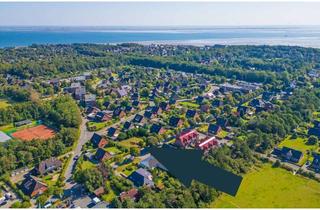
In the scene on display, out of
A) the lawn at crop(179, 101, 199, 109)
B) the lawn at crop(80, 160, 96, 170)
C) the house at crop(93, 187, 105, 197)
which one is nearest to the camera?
the house at crop(93, 187, 105, 197)

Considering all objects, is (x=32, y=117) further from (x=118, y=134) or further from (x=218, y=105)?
(x=218, y=105)

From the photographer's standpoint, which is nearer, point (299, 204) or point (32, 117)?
point (299, 204)

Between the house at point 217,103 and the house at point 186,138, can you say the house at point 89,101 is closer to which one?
the house at point 217,103

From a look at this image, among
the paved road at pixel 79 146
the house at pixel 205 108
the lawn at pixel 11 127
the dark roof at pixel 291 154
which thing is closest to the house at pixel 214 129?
the house at pixel 205 108

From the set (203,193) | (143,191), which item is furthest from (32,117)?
(203,193)

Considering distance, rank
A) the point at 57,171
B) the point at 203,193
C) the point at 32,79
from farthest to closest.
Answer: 1. the point at 32,79
2. the point at 57,171
3. the point at 203,193

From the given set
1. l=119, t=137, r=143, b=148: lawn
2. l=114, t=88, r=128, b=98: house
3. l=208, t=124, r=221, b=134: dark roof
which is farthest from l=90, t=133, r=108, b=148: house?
l=114, t=88, r=128, b=98: house

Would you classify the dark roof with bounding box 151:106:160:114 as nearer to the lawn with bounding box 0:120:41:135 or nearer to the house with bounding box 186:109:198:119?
the house with bounding box 186:109:198:119
